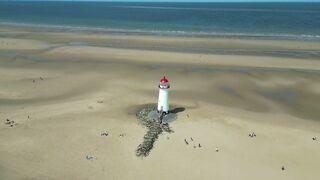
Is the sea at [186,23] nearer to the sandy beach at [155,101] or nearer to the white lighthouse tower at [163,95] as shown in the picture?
the sandy beach at [155,101]

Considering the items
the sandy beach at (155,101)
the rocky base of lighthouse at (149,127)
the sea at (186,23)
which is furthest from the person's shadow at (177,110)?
the sea at (186,23)

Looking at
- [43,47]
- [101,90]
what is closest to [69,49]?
[43,47]

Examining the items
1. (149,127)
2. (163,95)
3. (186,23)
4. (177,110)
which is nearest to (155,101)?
(177,110)

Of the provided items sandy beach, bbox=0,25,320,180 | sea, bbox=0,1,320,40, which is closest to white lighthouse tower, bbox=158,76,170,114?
sandy beach, bbox=0,25,320,180

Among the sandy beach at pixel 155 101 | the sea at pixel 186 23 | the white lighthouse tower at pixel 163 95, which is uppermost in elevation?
the white lighthouse tower at pixel 163 95

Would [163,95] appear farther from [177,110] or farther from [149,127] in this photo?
[149,127]

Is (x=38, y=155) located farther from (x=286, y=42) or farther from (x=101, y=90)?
(x=286, y=42)

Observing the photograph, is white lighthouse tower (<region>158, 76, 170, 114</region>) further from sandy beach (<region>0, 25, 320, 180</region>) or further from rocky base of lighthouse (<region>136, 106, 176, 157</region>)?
sandy beach (<region>0, 25, 320, 180</region>)
